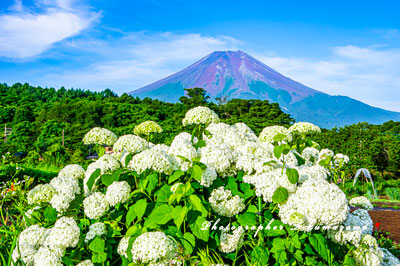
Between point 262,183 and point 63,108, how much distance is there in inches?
1597

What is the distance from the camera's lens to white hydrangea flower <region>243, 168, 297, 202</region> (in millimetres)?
2260

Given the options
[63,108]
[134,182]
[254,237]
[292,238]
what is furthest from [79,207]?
[63,108]

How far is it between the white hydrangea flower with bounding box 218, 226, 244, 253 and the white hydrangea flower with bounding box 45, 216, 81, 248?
1.07 meters

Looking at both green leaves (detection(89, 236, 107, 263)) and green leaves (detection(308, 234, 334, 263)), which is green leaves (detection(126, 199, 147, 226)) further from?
green leaves (detection(308, 234, 334, 263))

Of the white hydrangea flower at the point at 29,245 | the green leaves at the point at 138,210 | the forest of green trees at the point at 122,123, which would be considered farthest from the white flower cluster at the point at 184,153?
the forest of green trees at the point at 122,123

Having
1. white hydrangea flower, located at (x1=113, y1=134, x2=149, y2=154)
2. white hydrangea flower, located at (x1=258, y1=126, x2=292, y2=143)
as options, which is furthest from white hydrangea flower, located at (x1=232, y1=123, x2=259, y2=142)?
white hydrangea flower, located at (x1=113, y1=134, x2=149, y2=154)

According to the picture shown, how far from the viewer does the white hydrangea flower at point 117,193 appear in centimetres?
235

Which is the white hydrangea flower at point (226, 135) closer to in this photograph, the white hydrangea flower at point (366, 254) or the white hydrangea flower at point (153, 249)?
the white hydrangea flower at point (153, 249)

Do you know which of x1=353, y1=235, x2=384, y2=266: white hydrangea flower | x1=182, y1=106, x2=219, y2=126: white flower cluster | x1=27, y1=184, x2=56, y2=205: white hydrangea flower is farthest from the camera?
x1=182, y1=106, x2=219, y2=126: white flower cluster

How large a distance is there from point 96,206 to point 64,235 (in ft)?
1.05

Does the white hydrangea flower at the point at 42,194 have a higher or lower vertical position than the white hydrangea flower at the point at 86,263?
higher

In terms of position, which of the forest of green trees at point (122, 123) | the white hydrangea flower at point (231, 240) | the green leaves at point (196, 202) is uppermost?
the green leaves at point (196, 202)

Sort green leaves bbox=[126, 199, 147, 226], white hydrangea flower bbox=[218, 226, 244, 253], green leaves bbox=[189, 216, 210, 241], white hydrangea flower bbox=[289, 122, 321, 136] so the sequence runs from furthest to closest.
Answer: white hydrangea flower bbox=[289, 122, 321, 136] < white hydrangea flower bbox=[218, 226, 244, 253] < green leaves bbox=[126, 199, 147, 226] < green leaves bbox=[189, 216, 210, 241]

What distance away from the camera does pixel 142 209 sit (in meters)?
2.19
